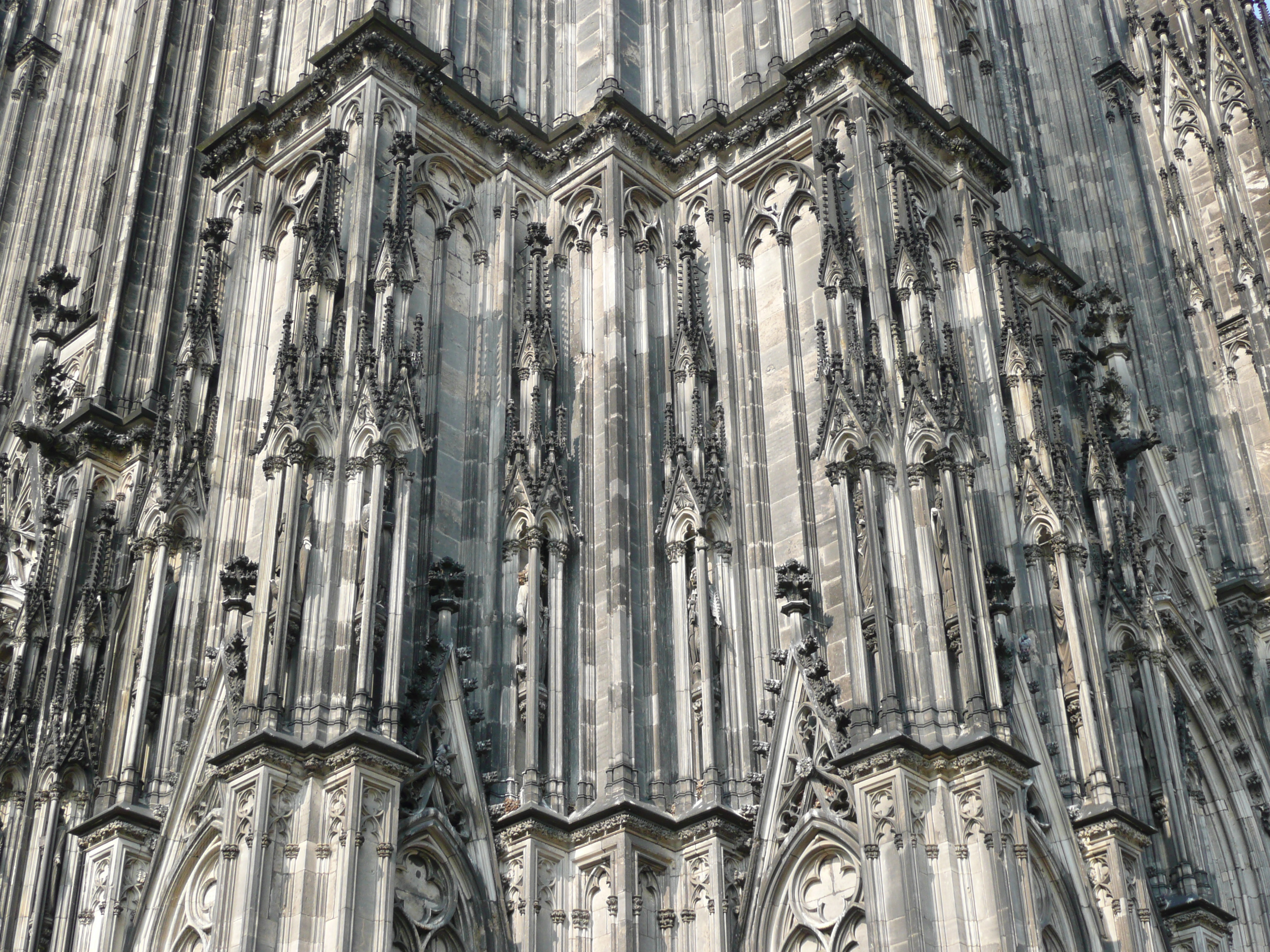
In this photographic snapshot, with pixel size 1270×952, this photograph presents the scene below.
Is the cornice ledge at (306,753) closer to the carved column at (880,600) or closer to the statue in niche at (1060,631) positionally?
the carved column at (880,600)

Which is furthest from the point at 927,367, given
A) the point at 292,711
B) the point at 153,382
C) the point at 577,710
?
the point at 153,382

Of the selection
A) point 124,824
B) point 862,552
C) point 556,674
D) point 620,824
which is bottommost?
point 620,824

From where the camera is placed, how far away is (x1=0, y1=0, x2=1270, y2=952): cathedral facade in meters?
17.8

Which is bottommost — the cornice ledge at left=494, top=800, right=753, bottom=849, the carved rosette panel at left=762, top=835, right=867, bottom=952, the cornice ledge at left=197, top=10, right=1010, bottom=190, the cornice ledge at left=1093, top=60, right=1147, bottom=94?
the carved rosette panel at left=762, top=835, right=867, bottom=952

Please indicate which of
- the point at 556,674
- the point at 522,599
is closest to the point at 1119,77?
the point at 522,599

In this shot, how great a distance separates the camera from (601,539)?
68.1ft

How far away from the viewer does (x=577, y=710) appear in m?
19.7

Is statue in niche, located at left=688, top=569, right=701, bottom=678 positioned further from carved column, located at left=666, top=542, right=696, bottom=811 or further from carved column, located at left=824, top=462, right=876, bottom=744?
carved column, located at left=824, top=462, right=876, bottom=744

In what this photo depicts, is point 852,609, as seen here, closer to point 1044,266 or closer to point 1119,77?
point 1044,266

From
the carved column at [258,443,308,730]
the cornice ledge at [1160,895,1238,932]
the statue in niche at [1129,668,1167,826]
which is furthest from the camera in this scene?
the statue in niche at [1129,668,1167,826]

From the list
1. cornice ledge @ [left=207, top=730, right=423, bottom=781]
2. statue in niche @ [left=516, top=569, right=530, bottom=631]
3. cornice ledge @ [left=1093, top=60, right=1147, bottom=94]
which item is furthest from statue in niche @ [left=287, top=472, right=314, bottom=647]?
cornice ledge @ [left=1093, top=60, right=1147, bottom=94]

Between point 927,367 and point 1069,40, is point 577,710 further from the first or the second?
point 1069,40

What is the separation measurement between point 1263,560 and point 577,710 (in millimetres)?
19427

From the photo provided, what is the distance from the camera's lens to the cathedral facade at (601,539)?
17750mm
